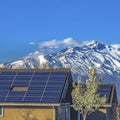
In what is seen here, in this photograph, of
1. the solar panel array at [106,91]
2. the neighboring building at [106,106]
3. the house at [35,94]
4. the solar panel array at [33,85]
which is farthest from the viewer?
the solar panel array at [106,91]

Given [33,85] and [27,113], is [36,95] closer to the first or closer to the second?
[27,113]

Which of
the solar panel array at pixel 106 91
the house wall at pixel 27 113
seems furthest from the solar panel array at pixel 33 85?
the solar panel array at pixel 106 91

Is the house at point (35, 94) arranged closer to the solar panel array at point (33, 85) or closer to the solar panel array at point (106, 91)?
the solar panel array at point (33, 85)

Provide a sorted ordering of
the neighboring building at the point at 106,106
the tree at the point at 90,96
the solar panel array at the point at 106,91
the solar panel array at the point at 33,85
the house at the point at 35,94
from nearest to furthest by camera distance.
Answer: the tree at the point at 90,96
the house at the point at 35,94
the solar panel array at the point at 33,85
the neighboring building at the point at 106,106
the solar panel array at the point at 106,91

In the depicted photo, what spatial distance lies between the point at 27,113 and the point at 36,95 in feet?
6.55

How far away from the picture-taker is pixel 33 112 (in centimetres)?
5522

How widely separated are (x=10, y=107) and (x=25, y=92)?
93.6 inches

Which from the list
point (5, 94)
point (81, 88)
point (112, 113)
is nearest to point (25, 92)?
point (5, 94)

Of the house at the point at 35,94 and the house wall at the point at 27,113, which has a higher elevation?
the house at the point at 35,94

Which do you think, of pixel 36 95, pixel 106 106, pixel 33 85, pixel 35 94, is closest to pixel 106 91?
pixel 106 106

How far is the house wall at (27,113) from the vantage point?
55.1 meters

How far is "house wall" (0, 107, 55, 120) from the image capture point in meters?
55.1

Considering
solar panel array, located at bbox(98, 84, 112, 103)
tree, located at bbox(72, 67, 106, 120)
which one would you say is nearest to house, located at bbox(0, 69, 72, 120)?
tree, located at bbox(72, 67, 106, 120)

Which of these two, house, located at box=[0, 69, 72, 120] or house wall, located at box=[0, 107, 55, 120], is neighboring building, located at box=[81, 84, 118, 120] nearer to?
house, located at box=[0, 69, 72, 120]
